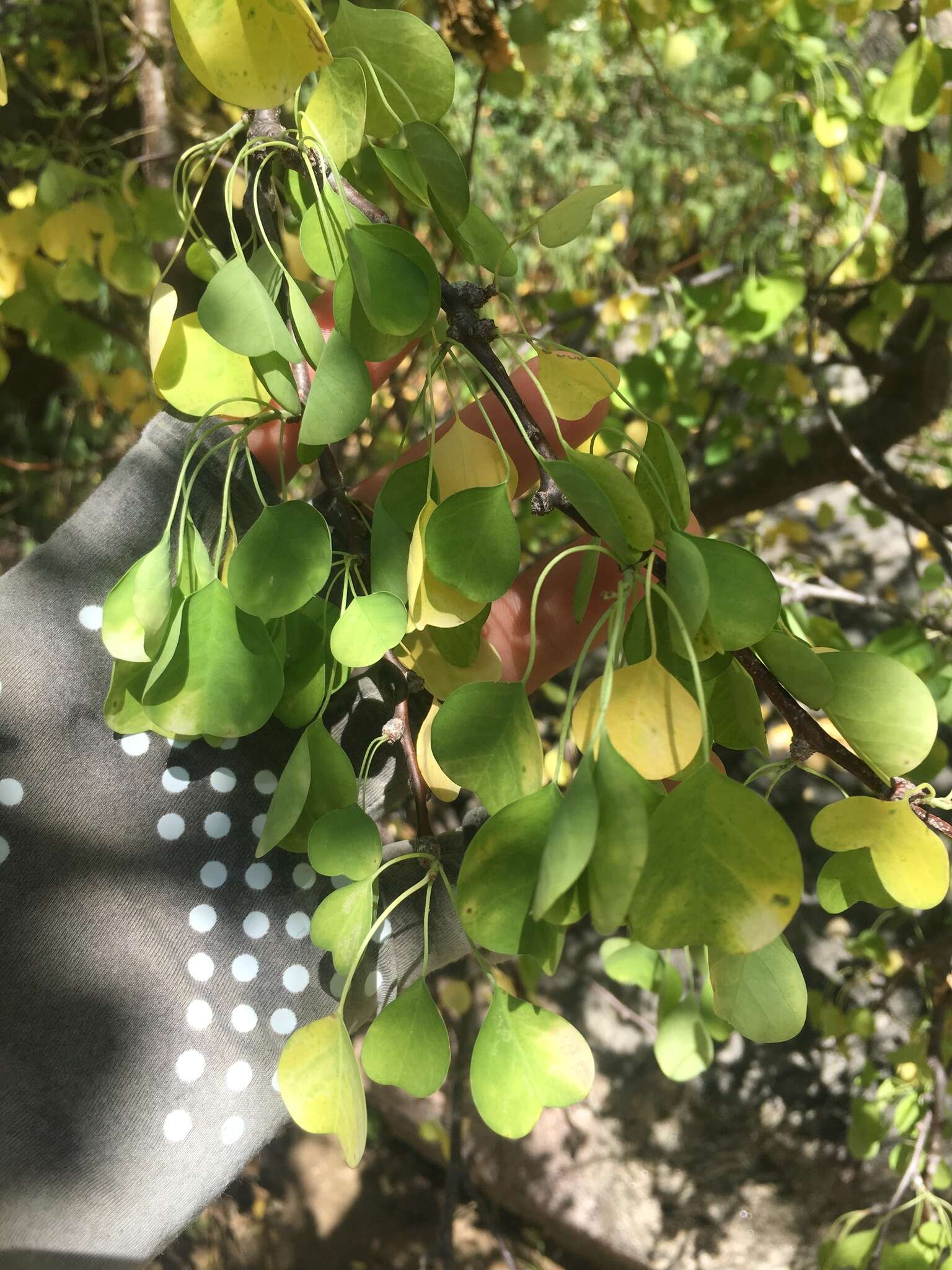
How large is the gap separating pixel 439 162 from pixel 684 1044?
51 centimetres

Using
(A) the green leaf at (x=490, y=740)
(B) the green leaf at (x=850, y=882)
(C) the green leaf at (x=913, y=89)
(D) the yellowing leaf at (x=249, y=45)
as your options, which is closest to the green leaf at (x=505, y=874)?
(A) the green leaf at (x=490, y=740)

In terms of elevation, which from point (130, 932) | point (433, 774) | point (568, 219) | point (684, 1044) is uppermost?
point (568, 219)

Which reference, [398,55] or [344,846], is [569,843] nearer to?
[344,846]

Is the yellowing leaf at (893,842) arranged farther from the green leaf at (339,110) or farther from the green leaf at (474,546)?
the green leaf at (339,110)

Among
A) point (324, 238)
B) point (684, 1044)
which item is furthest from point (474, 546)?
point (684, 1044)

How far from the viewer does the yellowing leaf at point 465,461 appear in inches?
14.2

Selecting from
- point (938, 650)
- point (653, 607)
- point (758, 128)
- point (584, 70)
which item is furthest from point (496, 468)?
point (584, 70)

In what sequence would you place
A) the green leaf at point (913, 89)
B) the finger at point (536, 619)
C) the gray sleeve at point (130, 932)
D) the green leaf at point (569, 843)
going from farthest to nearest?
the green leaf at point (913, 89) < the finger at point (536, 619) < the gray sleeve at point (130, 932) < the green leaf at point (569, 843)

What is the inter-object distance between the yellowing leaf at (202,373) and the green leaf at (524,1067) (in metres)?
0.27

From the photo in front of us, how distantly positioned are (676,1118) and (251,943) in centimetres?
113

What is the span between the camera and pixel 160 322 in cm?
35

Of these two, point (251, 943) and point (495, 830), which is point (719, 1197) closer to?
point (251, 943)

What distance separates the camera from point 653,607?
34 cm

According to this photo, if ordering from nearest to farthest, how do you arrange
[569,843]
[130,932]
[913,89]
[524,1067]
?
[569,843] < [524,1067] < [130,932] < [913,89]
